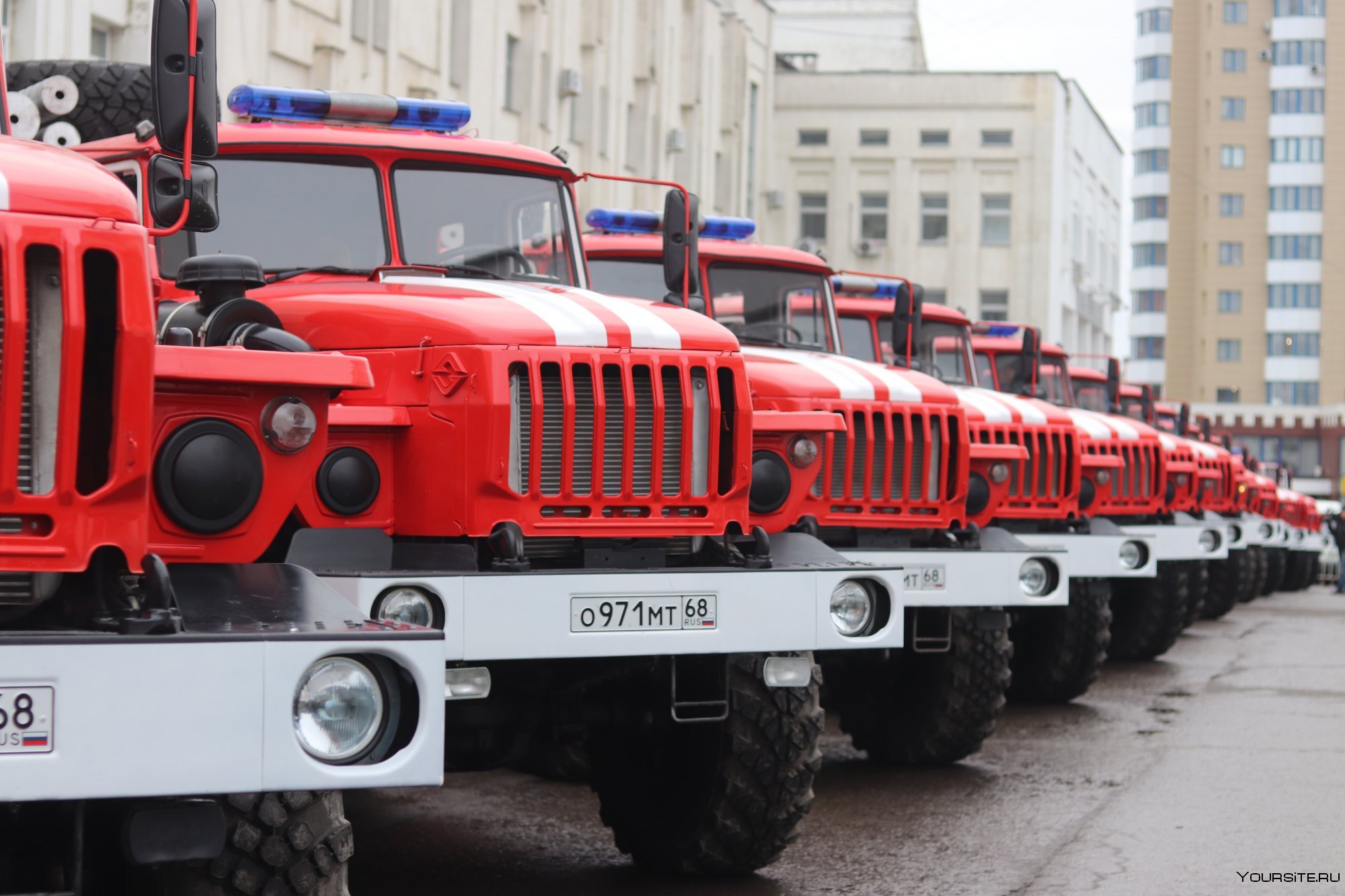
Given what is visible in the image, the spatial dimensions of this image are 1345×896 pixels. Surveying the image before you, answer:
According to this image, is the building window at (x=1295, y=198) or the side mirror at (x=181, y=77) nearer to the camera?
the side mirror at (x=181, y=77)

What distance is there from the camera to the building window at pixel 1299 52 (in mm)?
91375

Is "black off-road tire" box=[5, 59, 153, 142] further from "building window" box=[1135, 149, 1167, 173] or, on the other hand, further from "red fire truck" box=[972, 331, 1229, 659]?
"building window" box=[1135, 149, 1167, 173]

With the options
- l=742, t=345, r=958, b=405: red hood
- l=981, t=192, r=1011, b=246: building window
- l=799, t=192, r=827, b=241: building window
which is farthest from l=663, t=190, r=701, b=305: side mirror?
l=981, t=192, r=1011, b=246: building window

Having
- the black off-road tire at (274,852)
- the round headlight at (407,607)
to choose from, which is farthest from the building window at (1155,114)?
the black off-road tire at (274,852)

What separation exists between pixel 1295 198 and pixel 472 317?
92.0 meters

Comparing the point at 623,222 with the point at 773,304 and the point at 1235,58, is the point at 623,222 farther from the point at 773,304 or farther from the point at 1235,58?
the point at 1235,58

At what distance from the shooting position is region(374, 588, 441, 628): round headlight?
18.5 feet

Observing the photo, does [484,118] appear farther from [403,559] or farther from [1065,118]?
[1065,118]

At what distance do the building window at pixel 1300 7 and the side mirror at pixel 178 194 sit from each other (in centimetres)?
9384

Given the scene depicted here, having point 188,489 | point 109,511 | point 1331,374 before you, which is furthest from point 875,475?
point 1331,374

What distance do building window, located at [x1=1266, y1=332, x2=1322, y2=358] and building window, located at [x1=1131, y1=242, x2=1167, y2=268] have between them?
8.26m

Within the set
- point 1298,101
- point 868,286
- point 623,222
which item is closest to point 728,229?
point 623,222

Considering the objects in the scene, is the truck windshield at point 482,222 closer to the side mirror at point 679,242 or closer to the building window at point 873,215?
the side mirror at point 679,242

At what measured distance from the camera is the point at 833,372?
9.41 m
